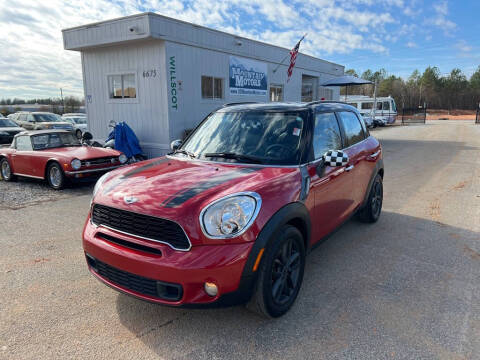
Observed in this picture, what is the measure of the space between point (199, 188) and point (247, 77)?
1166 cm

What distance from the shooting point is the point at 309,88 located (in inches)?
778

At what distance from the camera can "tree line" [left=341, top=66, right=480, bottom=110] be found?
269ft

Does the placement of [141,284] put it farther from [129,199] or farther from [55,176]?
[55,176]

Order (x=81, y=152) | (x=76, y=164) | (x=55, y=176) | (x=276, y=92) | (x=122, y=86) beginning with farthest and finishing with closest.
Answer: (x=276, y=92) → (x=122, y=86) → (x=81, y=152) → (x=55, y=176) → (x=76, y=164)

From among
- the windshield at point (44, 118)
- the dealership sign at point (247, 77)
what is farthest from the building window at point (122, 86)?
the windshield at point (44, 118)

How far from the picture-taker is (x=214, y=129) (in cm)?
393

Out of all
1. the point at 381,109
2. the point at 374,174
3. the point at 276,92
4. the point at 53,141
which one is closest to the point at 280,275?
the point at 374,174

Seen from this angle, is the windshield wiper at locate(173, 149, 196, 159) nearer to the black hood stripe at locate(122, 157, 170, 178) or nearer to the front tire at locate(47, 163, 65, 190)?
the black hood stripe at locate(122, 157, 170, 178)

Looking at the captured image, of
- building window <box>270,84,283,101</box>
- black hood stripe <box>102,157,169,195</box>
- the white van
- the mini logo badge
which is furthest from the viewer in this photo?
the white van

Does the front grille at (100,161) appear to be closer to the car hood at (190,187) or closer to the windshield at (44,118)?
the car hood at (190,187)

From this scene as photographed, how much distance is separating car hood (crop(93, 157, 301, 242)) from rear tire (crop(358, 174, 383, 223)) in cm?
235

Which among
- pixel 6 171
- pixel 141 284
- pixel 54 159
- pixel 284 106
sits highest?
pixel 284 106

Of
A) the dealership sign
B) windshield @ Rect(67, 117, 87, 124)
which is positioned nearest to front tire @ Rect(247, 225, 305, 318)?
the dealership sign

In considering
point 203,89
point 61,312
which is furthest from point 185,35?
point 61,312
